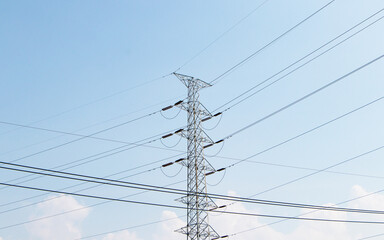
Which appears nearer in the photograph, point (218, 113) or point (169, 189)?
point (169, 189)

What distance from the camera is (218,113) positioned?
1128 inches

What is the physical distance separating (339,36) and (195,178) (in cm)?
1266

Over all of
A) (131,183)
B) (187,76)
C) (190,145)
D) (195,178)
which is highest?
(187,76)

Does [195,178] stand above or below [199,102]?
below

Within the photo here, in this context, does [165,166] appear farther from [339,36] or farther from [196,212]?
[339,36]

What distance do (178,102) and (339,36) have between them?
43.2 ft

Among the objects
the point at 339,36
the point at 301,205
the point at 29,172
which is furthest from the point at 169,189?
the point at 339,36

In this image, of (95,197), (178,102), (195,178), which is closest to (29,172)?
(95,197)

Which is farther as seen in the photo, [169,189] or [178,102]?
[178,102]

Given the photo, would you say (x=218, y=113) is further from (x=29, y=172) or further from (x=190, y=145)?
(x=29, y=172)

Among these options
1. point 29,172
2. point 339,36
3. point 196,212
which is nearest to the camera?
point 29,172

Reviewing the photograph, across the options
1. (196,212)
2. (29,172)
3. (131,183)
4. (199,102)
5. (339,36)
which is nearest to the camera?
(29,172)

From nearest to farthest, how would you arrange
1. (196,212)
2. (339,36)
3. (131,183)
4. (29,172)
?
(29,172) → (131,183) → (339,36) → (196,212)

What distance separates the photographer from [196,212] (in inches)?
982
